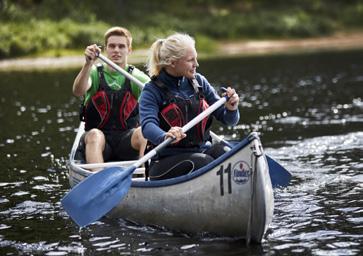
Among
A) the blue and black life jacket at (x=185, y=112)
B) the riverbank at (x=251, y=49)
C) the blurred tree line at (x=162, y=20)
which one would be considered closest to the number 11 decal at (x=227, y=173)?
the blue and black life jacket at (x=185, y=112)

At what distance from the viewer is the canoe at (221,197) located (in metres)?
5.75

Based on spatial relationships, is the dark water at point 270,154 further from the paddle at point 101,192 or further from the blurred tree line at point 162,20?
the blurred tree line at point 162,20

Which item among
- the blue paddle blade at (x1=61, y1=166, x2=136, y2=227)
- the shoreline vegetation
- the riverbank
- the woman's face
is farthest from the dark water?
the shoreline vegetation

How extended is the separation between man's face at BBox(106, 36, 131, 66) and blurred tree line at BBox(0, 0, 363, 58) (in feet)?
78.5

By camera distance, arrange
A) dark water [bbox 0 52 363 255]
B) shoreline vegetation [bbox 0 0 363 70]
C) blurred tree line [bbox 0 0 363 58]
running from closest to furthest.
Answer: dark water [bbox 0 52 363 255]
shoreline vegetation [bbox 0 0 363 70]
blurred tree line [bbox 0 0 363 58]

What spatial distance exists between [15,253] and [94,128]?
2425 mm

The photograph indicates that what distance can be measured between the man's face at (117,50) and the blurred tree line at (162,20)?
23.9m

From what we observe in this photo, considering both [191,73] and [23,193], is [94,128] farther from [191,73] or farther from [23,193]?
[191,73]

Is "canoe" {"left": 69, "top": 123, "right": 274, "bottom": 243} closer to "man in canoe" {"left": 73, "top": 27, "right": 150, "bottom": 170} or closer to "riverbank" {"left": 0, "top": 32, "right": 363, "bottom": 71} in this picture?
"man in canoe" {"left": 73, "top": 27, "right": 150, "bottom": 170}

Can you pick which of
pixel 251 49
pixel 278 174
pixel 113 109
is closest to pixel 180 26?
pixel 251 49

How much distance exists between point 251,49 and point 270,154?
1156 inches

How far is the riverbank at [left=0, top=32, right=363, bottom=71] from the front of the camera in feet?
100

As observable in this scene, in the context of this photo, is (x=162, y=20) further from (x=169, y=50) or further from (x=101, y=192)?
(x=101, y=192)

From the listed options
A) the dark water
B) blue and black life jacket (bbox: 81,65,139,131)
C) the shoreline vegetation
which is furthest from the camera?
the shoreline vegetation
